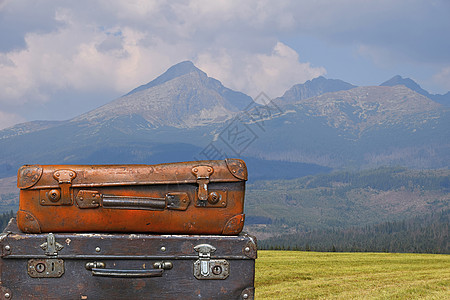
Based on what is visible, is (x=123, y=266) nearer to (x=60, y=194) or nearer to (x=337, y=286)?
(x=60, y=194)

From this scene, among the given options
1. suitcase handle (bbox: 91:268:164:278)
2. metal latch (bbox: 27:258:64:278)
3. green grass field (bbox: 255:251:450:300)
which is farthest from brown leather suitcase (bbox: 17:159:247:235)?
green grass field (bbox: 255:251:450:300)

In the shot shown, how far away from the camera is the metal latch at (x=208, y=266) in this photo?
5492 mm

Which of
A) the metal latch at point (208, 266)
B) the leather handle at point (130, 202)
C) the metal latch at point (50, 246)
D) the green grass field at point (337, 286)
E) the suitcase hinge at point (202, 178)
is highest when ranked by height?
the suitcase hinge at point (202, 178)

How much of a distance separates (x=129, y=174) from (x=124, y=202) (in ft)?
1.07

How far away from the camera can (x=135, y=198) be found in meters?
5.40

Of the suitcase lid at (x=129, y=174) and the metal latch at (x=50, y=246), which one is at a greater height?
the suitcase lid at (x=129, y=174)

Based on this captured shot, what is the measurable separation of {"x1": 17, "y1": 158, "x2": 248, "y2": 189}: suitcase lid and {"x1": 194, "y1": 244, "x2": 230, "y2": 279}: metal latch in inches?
29.7

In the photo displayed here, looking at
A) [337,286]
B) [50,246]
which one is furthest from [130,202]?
[337,286]

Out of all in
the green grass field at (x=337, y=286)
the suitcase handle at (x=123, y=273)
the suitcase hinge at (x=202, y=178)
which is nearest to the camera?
the suitcase handle at (x=123, y=273)

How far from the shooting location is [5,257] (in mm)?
5371

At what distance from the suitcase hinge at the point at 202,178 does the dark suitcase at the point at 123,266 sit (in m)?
0.47

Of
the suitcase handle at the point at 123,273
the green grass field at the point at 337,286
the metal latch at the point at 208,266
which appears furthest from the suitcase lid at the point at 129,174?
the green grass field at the point at 337,286

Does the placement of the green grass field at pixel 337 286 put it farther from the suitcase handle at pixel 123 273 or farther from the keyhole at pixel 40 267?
the keyhole at pixel 40 267

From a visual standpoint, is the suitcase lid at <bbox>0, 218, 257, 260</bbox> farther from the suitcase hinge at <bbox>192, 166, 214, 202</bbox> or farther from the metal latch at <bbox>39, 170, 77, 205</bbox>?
the suitcase hinge at <bbox>192, 166, 214, 202</bbox>
